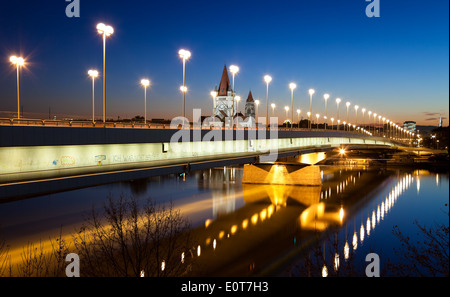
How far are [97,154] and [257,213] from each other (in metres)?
25.5

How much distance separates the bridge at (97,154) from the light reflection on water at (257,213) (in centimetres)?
677

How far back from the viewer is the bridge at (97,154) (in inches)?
675

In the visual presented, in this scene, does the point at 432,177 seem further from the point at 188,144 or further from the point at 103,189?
the point at 188,144

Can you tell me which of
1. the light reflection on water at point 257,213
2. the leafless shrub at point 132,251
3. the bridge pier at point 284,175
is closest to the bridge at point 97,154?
the leafless shrub at point 132,251

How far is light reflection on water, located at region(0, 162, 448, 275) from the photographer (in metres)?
29.2

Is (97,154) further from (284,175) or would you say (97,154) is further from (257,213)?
(284,175)

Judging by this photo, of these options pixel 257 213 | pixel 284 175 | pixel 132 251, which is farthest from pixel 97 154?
pixel 284 175

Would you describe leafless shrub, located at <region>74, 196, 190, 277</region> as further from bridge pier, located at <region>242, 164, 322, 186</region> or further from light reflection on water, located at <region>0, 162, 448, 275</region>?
bridge pier, located at <region>242, 164, 322, 186</region>

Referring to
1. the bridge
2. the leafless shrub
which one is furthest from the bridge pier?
the leafless shrub

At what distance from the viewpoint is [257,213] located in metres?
43.7
